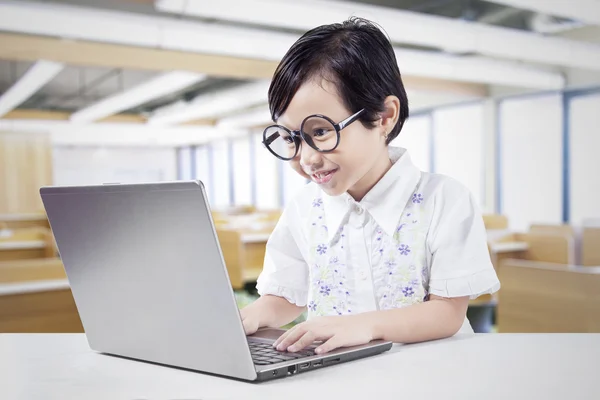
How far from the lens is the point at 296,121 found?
0.99 metres

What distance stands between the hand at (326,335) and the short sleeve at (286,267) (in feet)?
1.07

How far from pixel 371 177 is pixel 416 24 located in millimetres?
3687

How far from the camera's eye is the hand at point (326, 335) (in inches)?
32.4

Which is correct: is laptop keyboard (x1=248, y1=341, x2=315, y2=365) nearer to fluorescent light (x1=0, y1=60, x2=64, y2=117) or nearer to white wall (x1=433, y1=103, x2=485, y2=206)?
fluorescent light (x1=0, y1=60, x2=64, y2=117)

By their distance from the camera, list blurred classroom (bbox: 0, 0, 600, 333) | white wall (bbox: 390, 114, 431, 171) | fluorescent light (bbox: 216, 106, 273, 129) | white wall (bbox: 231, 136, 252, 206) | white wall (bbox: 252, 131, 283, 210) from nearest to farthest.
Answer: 1. blurred classroom (bbox: 0, 0, 600, 333)
2. white wall (bbox: 390, 114, 431, 171)
3. fluorescent light (bbox: 216, 106, 273, 129)
4. white wall (bbox: 252, 131, 283, 210)
5. white wall (bbox: 231, 136, 252, 206)

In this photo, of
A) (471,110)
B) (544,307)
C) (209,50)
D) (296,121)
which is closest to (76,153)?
(471,110)

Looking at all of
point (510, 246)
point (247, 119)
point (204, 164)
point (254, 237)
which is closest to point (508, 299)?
point (510, 246)

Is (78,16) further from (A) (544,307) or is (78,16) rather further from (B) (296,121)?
(B) (296,121)

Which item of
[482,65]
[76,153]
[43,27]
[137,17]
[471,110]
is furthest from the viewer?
[76,153]

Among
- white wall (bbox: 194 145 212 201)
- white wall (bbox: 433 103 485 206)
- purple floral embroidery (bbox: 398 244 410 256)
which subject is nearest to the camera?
purple floral embroidery (bbox: 398 244 410 256)

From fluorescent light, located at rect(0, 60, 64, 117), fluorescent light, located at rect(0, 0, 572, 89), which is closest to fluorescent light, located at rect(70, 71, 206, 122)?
fluorescent light, located at rect(0, 60, 64, 117)

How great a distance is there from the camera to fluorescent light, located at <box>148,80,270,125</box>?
830 centimetres

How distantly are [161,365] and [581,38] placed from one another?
6658 mm

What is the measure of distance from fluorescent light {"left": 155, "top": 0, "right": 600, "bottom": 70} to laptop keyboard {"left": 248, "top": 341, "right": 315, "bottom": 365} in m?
2.51
